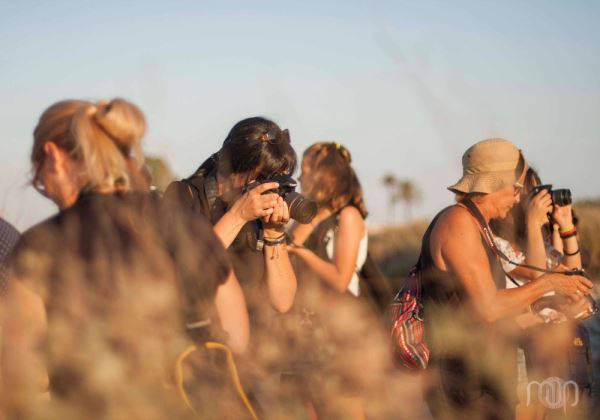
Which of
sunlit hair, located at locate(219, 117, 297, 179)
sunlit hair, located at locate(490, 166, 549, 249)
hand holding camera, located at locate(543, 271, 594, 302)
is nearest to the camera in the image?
sunlit hair, located at locate(219, 117, 297, 179)

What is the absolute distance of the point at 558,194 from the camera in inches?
157

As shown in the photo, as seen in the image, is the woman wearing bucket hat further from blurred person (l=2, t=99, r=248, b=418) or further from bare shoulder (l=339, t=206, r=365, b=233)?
blurred person (l=2, t=99, r=248, b=418)

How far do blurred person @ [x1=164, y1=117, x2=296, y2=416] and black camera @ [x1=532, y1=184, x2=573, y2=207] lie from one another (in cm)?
146

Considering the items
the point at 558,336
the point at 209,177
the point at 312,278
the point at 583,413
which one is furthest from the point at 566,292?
the point at 209,177

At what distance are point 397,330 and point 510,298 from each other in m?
0.49

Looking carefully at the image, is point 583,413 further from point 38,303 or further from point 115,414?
point 38,303

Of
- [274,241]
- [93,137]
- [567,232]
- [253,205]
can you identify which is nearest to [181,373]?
[93,137]

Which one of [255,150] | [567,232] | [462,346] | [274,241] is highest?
[255,150]

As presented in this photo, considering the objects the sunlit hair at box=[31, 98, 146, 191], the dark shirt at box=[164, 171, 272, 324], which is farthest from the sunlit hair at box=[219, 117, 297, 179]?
the sunlit hair at box=[31, 98, 146, 191]

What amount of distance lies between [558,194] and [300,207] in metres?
1.59

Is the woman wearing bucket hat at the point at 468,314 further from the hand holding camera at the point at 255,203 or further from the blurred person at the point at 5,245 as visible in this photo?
the blurred person at the point at 5,245

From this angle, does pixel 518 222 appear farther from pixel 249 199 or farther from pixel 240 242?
pixel 249 199

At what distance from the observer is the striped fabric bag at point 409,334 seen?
3.29 metres

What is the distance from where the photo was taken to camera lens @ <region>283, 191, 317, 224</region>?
3125mm
